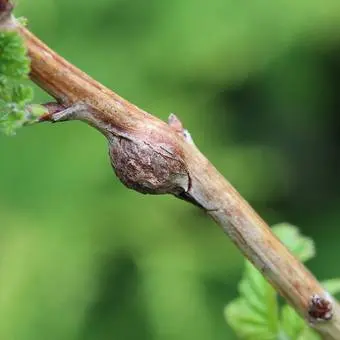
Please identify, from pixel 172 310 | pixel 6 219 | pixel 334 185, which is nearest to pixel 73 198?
pixel 6 219

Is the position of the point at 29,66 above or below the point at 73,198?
below

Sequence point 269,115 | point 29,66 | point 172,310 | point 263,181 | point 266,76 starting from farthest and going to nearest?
point 269,115 → point 266,76 → point 263,181 → point 172,310 → point 29,66

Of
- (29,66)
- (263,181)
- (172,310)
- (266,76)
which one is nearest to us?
(29,66)

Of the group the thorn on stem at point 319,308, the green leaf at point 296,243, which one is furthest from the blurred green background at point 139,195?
the thorn on stem at point 319,308

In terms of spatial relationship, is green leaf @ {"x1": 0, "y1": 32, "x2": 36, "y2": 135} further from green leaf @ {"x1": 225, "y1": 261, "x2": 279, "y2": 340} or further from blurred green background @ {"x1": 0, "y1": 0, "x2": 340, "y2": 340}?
blurred green background @ {"x1": 0, "y1": 0, "x2": 340, "y2": 340}

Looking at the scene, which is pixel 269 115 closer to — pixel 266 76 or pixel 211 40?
pixel 266 76

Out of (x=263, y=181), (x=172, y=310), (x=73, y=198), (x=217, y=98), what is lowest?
(x=172, y=310)

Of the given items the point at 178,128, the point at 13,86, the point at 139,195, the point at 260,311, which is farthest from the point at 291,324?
the point at 139,195

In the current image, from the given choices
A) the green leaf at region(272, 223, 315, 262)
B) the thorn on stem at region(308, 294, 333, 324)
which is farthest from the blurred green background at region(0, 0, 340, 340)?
the thorn on stem at region(308, 294, 333, 324)
